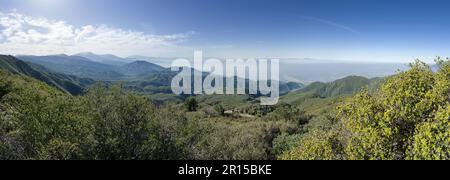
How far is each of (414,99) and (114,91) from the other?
16038 millimetres

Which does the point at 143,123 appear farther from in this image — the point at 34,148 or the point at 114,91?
the point at 34,148

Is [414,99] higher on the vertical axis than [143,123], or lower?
higher

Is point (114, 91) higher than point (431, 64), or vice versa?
point (431, 64)

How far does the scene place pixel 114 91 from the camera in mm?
18312

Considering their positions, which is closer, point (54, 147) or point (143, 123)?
point (54, 147)

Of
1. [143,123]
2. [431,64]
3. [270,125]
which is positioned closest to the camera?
[431,64]
